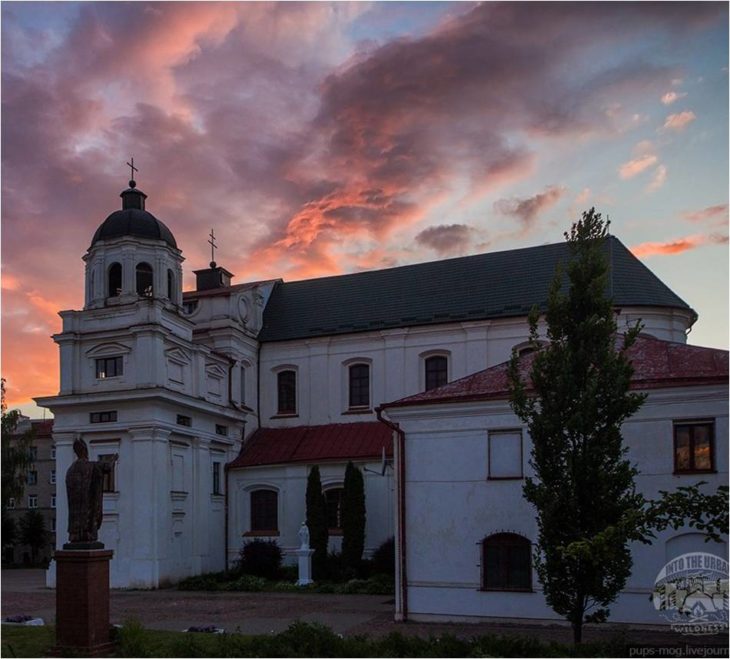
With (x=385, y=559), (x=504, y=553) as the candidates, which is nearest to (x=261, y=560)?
(x=385, y=559)

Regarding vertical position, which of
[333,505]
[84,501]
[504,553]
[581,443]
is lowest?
[333,505]

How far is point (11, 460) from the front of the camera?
1811 inches

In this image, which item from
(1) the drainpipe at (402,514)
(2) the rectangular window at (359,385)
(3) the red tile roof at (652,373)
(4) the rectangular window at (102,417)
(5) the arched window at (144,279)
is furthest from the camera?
(2) the rectangular window at (359,385)

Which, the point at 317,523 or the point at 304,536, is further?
the point at 317,523

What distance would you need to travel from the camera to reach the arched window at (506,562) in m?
20.1

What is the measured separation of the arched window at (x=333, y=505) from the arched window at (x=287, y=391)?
5.25 m

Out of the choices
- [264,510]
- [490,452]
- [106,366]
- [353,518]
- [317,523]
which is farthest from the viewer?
[264,510]

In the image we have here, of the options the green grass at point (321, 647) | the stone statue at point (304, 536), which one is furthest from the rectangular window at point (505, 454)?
the stone statue at point (304, 536)

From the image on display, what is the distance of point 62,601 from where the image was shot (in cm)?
1509

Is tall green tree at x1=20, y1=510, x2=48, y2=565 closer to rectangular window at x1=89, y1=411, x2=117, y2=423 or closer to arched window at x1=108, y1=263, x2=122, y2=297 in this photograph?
rectangular window at x1=89, y1=411, x2=117, y2=423

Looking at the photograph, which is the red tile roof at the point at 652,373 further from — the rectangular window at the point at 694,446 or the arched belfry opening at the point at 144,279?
the arched belfry opening at the point at 144,279

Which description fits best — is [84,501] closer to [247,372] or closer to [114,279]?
[114,279]

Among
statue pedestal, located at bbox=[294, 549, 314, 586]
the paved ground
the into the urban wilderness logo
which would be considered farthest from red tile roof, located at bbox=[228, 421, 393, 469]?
the into the urban wilderness logo

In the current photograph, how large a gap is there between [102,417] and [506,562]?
1718 cm
